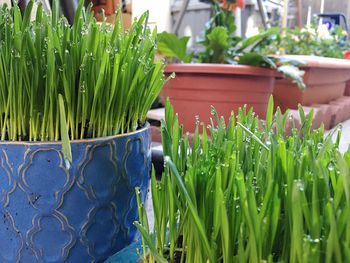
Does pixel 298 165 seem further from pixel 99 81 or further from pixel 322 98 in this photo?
pixel 322 98

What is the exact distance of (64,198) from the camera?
30 centimetres

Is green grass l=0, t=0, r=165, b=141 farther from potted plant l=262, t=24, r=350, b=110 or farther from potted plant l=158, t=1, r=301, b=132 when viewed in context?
potted plant l=262, t=24, r=350, b=110

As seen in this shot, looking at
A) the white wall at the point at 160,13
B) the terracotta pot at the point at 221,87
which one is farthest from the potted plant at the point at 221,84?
the white wall at the point at 160,13

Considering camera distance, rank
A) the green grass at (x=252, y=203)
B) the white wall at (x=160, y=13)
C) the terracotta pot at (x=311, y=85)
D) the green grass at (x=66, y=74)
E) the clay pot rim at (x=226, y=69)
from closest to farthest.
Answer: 1. the green grass at (x=252, y=203)
2. the green grass at (x=66, y=74)
3. the clay pot rim at (x=226, y=69)
4. the terracotta pot at (x=311, y=85)
5. the white wall at (x=160, y=13)

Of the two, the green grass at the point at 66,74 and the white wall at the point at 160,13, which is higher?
the white wall at the point at 160,13

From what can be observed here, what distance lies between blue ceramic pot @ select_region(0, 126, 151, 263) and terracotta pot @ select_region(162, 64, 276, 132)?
1.96 feet

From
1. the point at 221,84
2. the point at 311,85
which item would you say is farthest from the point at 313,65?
the point at 221,84

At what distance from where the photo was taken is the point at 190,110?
3.17 feet

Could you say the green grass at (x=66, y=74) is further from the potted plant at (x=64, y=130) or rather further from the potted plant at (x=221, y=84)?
the potted plant at (x=221, y=84)

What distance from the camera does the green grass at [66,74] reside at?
0.29 meters

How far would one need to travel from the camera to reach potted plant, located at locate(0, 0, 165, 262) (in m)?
0.29

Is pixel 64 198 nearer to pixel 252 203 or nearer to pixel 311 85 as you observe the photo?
pixel 252 203

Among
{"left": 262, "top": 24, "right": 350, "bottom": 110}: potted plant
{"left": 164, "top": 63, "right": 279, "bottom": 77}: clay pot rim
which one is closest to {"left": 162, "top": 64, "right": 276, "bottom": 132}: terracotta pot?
{"left": 164, "top": 63, "right": 279, "bottom": 77}: clay pot rim

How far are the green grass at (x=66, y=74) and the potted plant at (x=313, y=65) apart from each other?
87cm
